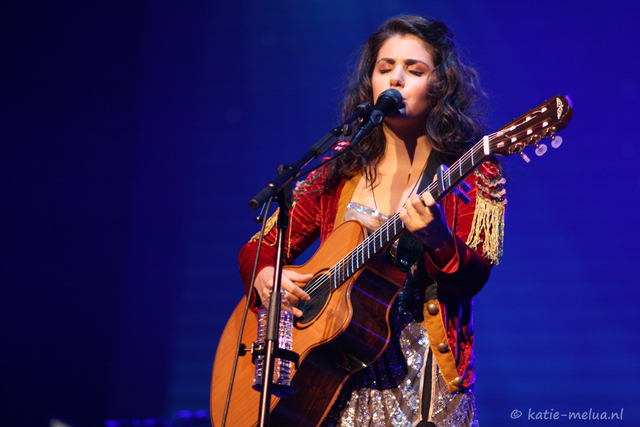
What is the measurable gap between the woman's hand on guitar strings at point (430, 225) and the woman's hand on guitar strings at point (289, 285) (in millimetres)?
455

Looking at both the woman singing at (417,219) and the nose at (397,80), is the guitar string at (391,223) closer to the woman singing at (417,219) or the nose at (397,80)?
the woman singing at (417,219)

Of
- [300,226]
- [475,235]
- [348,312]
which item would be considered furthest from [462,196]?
[300,226]

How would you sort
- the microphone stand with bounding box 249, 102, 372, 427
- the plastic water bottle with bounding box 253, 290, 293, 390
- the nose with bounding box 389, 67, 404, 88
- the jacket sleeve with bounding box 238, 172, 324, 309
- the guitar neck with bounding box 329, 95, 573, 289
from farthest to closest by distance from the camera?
the jacket sleeve with bounding box 238, 172, 324, 309 < the nose with bounding box 389, 67, 404, 88 < the guitar neck with bounding box 329, 95, 573, 289 < the plastic water bottle with bounding box 253, 290, 293, 390 < the microphone stand with bounding box 249, 102, 372, 427

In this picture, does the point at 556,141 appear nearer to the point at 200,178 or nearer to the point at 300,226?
the point at 300,226

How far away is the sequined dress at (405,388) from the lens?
163 centimetres

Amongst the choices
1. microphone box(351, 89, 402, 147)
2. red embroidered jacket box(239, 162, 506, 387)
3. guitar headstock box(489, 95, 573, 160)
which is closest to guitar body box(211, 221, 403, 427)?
red embroidered jacket box(239, 162, 506, 387)

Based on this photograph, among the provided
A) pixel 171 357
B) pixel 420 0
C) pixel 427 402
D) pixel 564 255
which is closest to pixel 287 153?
pixel 420 0

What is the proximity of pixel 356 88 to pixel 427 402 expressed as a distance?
1.43m

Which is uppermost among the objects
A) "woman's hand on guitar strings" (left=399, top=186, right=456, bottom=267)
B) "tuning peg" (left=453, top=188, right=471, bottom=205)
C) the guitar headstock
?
the guitar headstock

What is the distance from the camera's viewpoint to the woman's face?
2.04 meters

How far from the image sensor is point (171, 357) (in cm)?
351

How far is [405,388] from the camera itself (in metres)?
1.69

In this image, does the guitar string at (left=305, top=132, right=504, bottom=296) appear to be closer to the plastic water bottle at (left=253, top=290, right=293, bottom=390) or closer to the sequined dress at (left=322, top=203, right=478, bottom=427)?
the sequined dress at (left=322, top=203, right=478, bottom=427)

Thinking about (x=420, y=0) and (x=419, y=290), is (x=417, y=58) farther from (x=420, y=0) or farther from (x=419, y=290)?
(x=420, y=0)
